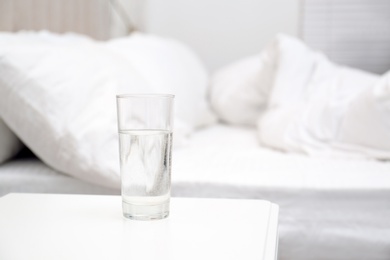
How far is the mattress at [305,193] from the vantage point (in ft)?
3.69

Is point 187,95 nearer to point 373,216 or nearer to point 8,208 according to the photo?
point 373,216

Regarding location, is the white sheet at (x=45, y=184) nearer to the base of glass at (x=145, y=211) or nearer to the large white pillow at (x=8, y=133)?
the large white pillow at (x=8, y=133)

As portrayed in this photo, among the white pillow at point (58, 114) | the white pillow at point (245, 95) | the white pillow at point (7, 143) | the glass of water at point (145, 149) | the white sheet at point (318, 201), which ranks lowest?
the white pillow at point (245, 95)

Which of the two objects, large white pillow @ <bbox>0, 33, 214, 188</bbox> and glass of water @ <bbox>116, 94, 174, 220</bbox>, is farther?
large white pillow @ <bbox>0, 33, 214, 188</bbox>

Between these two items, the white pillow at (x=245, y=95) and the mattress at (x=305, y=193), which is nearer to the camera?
the mattress at (x=305, y=193)

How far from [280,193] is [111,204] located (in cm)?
41

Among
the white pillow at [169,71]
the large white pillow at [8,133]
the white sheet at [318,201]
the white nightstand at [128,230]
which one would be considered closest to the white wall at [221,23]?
the white pillow at [169,71]

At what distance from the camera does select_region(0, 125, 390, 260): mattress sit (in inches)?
44.3

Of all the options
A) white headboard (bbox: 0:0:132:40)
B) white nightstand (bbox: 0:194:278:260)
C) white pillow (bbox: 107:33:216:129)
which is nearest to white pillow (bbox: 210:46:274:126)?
white pillow (bbox: 107:33:216:129)

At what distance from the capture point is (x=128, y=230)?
0.70 metres

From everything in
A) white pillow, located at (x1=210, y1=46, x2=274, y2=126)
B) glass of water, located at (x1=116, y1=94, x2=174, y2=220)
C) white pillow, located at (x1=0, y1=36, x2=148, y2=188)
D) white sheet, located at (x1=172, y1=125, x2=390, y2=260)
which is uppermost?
glass of water, located at (x1=116, y1=94, x2=174, y2=220)

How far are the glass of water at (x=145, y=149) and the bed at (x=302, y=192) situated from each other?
43cm

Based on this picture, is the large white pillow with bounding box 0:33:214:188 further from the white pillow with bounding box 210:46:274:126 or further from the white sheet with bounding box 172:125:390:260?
the white pillow with bounding box 210:46:274:126

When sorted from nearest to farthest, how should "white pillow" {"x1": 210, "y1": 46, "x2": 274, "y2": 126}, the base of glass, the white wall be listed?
the base of glass < "white pillow" {"x1": 210, "y1": 46, "x2": 274, "y2": 126} < the white wall
